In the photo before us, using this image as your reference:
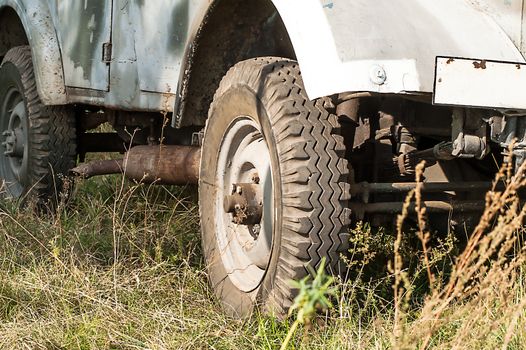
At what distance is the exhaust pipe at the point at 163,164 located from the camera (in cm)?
441

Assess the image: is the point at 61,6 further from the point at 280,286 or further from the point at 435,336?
the point at 435,336

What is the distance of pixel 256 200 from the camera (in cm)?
354

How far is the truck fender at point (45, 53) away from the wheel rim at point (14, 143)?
485 mm

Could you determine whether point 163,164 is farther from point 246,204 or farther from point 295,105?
point 295,105

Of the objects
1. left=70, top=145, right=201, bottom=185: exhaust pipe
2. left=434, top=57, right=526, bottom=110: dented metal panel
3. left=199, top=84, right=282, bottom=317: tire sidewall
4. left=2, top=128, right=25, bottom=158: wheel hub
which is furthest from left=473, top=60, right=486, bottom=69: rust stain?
left=2, top=128, right=25, bottom=158: wheel hub

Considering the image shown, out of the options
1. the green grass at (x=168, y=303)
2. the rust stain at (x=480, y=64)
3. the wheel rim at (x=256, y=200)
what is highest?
the rust stain at (x=480, y=64)

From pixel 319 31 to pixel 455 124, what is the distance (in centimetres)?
49

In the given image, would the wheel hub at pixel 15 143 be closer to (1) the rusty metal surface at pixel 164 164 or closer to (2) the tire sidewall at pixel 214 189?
(1) the rusty metal surface at pixel 164 164

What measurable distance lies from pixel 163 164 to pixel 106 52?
0.67 m

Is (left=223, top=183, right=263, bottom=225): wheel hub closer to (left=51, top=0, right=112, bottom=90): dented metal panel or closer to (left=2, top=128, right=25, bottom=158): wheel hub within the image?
(left=51, top=0, right=112, bottom=90): dented metal panel

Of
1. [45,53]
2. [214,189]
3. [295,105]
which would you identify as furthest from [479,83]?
[45,53]

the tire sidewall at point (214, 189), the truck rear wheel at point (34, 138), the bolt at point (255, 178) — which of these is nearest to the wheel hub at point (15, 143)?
the truck rear wheel at point (34, 138)

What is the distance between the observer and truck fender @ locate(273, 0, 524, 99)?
113 inches

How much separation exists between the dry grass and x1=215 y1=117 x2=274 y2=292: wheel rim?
15 cm
